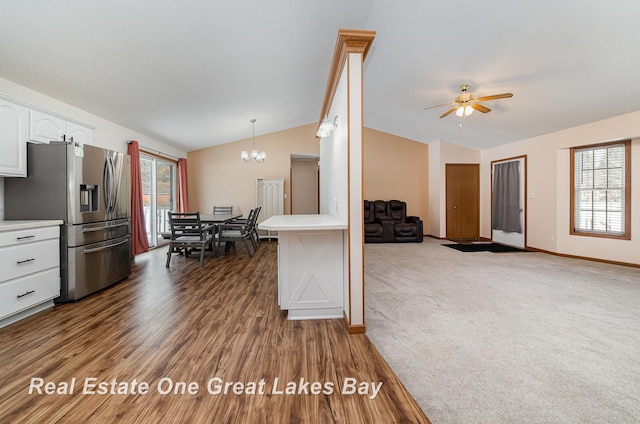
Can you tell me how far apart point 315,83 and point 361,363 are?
4546 mm

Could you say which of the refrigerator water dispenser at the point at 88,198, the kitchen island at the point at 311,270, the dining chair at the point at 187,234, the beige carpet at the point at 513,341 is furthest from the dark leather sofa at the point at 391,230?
the refrigerator water dispenser at the point at 88,198

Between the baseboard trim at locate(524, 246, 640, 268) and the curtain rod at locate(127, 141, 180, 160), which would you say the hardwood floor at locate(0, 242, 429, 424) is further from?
the baseboard trim at locate(524, 246, 640, 268)

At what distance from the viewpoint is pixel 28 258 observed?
245 cm

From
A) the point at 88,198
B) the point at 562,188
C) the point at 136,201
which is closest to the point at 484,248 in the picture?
the point at 562,188

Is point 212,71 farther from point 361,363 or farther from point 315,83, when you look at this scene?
point 361,363

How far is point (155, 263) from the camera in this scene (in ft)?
15.0

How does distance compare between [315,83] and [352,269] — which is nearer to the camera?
[352,269]

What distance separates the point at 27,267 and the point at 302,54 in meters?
3.84

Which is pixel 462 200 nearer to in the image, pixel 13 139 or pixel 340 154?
pixel 340 154

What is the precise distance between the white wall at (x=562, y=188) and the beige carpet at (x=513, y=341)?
0.76 m

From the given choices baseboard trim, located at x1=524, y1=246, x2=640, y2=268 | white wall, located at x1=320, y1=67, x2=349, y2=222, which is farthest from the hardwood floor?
baseboard trim, located at x1=524, y1=246, x2=640, y2=268

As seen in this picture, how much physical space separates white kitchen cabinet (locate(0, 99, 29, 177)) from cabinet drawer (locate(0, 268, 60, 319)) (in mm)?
1044

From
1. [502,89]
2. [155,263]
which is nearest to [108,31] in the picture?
[155,263]

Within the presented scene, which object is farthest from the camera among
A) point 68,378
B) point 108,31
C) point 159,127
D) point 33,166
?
point 159,127
